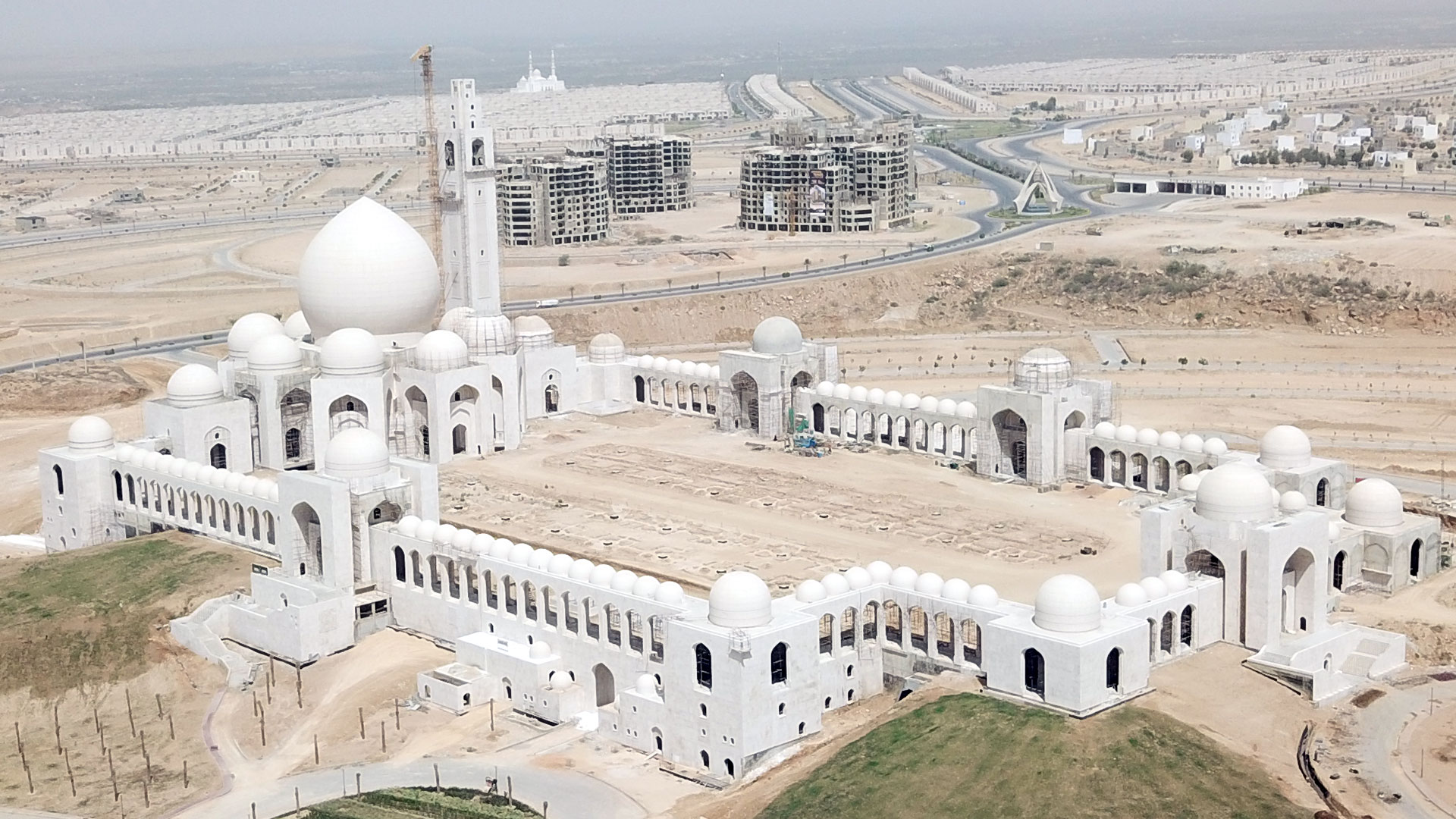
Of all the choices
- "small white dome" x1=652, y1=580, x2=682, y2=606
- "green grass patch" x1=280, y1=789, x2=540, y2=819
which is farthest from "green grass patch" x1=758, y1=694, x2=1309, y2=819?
"small white dome" x1=652, y1=580, x2=682, y2=606

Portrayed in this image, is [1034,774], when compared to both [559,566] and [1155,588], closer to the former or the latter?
[1155,588]

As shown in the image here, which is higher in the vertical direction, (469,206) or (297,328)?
(469,206)

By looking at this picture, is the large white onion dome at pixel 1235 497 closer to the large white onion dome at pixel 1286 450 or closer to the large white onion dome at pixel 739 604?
the large white onion dome at pixel 1286 450

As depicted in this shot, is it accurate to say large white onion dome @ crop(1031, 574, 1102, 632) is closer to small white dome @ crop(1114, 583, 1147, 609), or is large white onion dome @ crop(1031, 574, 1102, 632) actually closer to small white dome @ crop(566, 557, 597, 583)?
small white dome @ crop(1114, 583, 1147, 609)

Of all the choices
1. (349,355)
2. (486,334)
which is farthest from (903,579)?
(486,334)

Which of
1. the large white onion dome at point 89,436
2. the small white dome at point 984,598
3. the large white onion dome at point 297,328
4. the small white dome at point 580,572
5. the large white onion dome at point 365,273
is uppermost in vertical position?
→ the large white onion dome at point 365,273

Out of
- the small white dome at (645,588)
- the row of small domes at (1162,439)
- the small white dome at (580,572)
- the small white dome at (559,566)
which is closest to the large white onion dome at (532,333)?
the row of small domes at (1162,439)

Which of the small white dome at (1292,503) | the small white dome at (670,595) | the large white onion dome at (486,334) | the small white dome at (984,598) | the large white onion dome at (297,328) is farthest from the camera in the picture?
the large white onion dome at (297,328)
